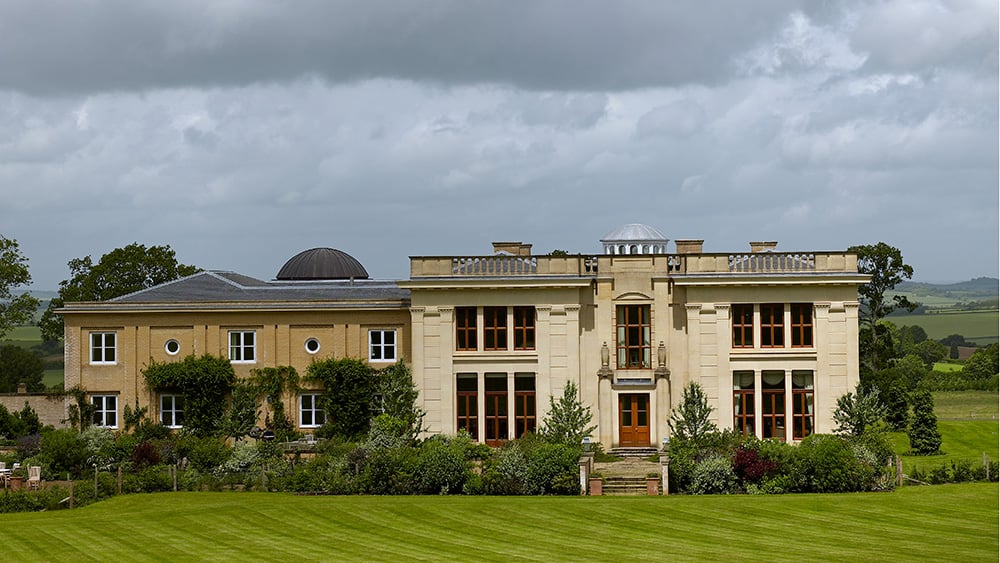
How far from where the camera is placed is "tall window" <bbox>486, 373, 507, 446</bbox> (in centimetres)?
5325

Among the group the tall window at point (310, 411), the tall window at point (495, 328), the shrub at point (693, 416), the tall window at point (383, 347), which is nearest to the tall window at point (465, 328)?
the tall window at point (495, 328)

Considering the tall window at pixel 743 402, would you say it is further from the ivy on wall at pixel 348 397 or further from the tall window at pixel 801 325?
the ivy on wall at pixel 348 397

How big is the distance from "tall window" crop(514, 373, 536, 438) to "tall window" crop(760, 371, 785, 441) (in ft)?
28.4

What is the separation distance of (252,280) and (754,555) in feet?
120

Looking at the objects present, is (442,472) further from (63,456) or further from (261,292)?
(261,292)

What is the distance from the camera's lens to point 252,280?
2525 inches

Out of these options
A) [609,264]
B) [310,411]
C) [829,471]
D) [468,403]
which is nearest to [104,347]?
[310,411]

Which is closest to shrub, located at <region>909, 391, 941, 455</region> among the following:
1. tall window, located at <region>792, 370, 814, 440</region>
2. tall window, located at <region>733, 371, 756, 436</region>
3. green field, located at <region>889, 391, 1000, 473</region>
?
green field, located at <region>889, 391, 1000, 473</region>

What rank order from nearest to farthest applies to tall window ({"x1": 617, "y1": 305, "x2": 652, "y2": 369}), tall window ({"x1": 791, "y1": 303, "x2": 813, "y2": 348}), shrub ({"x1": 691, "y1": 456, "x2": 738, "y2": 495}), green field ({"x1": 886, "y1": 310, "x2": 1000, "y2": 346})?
shrub ({"x1": 691, "y1": 456, "x2": 738, "y2": 495}) < tall window ({"x1": 791, "y1": 303, "x2": 813, "y2": 348}) < tall window ({"x1": 617, "y1": 305, "x2": 652, "y2": 369}) < green field ({"x1": 886, "y1": 310, "x2": 1000, "y2": 346})

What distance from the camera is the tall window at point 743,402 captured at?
5253 centimetres

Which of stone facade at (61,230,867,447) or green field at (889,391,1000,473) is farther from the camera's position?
green field at (889,391,1000,473)

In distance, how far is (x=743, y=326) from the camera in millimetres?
52844

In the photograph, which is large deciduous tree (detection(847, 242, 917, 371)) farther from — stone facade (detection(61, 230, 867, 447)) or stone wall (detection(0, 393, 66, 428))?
stone wall (detection(0, 393, 66, 428))

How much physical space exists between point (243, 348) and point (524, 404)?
38.4 ft
